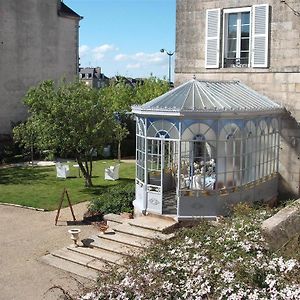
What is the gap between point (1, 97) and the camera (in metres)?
29.8

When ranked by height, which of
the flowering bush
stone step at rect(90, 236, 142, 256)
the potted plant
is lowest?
stone step at rect(90, 236, 142, 256)

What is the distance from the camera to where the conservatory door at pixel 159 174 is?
42.2 feet

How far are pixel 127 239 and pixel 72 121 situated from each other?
747 cm

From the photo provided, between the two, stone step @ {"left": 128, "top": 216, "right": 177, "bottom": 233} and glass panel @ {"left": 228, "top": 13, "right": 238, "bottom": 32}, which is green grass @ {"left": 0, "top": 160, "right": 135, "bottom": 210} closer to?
stone step @ {"left": 128, "top": 216, "right": 177, "bottom": 233}

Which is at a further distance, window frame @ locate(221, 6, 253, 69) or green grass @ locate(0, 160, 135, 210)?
green grass @ locate(0, 160, 135, 210)

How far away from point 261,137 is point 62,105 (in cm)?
796

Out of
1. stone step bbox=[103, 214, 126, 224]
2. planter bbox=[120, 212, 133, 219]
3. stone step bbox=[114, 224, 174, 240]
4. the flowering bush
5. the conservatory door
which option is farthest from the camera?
planter bbox=[120, 212, 133, 219]

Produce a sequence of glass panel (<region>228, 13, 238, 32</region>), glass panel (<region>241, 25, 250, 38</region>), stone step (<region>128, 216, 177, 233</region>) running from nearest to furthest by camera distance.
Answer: stone step (<region>128, 216, 177, 233</region>)
glass panel (<region>241, 25, 250, 38</region>)
glass panel (<region>228, 13, 238, 32</region>)

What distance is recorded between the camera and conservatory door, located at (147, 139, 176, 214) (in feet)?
42.2

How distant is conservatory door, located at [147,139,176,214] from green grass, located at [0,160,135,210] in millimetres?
4789

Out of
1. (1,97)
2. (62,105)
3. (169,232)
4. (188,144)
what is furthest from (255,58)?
(1,97)

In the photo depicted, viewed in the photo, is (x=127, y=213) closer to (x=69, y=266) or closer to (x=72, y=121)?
(x=69, y=266)

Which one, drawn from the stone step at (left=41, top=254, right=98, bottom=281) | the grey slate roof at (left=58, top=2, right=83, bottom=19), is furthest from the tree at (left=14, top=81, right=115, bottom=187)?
the grey slate roof at (left=58, top=2, right=83, bottom=19)

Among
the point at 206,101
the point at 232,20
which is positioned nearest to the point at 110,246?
the point at 206,101
